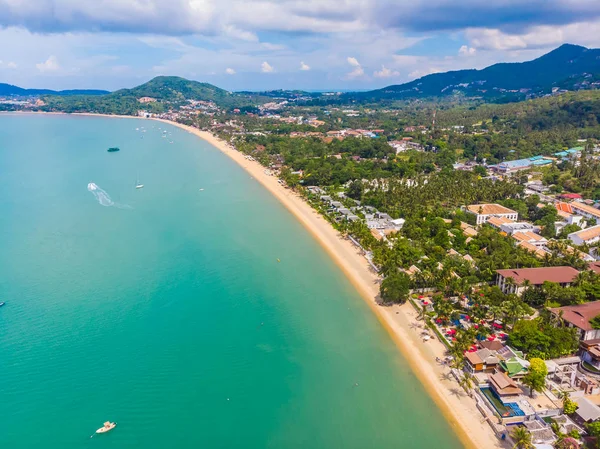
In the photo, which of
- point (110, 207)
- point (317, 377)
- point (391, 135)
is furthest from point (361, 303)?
point (391, 135)

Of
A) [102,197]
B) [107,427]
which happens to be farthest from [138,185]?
[107,427]

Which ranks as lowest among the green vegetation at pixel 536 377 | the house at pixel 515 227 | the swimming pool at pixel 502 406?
the swimming pool at pixel 502 406

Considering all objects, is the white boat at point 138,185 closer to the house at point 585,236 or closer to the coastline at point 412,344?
the coastline at point 412,344

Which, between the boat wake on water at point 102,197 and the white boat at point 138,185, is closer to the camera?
the boat wake on water at point 102,197

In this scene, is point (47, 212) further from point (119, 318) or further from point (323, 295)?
point (323, 295)

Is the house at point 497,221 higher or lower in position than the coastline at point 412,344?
higher

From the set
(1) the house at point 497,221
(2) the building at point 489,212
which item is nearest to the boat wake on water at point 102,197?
(2) the building at point 489,212
